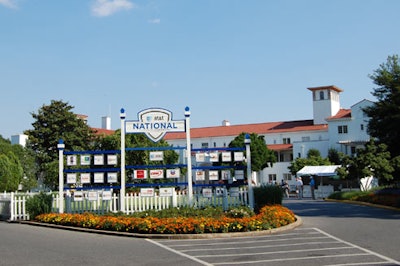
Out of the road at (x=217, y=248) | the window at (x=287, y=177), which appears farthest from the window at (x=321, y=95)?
the road at (x=217, y=248)

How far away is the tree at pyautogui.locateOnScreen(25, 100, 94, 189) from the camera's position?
54.2 meters

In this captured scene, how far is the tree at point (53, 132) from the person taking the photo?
5419cm

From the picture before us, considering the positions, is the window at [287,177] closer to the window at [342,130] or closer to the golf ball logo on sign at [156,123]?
the window at [342,130]

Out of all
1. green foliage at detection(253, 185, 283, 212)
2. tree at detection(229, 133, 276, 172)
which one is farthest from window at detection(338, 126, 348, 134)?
green foliage at detection(253, 185, 283, 212)

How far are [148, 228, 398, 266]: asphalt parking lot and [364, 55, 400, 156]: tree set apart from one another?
45.7 ft

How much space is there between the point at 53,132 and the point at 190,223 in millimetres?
42985

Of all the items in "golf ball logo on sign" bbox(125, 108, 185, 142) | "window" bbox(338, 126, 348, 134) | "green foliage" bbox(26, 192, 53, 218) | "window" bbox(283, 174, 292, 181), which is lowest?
"green foliage" bbox(26, 192, 53, 218)

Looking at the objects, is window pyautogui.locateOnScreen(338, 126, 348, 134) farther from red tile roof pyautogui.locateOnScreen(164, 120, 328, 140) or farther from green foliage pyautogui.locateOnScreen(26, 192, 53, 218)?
green foliage pyautogui.locateOnScreen(26, 192, 53, 218)

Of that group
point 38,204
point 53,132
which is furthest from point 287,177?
point 38,204

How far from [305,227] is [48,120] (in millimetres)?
Result: 42992

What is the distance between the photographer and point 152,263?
10352 mm

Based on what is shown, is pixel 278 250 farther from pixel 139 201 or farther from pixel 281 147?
pixel 281 147

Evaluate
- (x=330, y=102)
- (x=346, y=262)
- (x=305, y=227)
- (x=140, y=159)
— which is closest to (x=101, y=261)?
(x=346, y=262)

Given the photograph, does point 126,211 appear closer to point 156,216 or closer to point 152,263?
point 156,216
